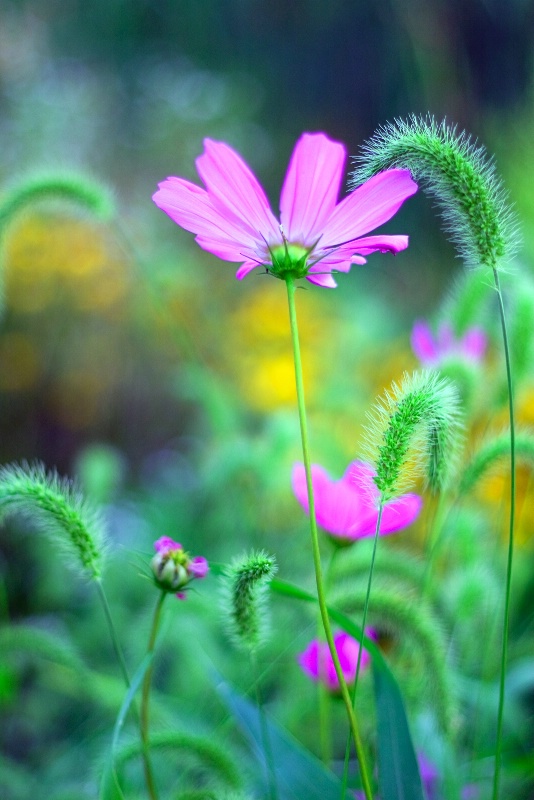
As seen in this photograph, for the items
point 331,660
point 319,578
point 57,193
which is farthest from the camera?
point 57,193

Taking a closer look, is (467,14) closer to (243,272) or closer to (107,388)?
(107,388)

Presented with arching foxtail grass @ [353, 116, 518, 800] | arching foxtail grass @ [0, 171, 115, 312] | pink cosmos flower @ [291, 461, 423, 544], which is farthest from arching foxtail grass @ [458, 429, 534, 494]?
arching foxtail grass @ [0, 171, 115, 312]

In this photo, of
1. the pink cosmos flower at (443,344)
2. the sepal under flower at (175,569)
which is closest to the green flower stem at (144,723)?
the sepal under flower at (175,569)

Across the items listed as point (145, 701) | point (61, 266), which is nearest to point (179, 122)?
point (61, 266)

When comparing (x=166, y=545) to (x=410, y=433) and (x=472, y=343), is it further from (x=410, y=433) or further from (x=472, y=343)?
(x=472, y=343)

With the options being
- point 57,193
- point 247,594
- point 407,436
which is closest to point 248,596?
point 247,594

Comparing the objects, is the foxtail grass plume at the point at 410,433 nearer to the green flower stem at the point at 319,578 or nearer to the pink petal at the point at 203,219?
the green flower stem at the point at 319,578
